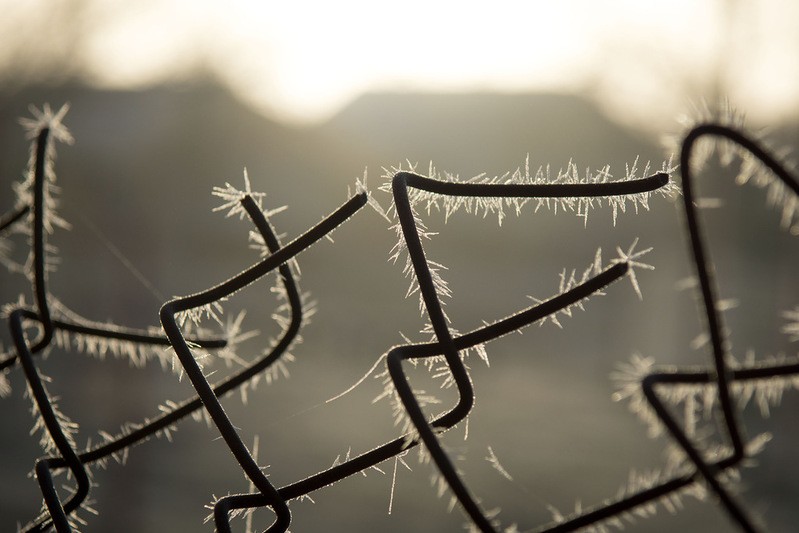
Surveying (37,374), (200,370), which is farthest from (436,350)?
(37,374)

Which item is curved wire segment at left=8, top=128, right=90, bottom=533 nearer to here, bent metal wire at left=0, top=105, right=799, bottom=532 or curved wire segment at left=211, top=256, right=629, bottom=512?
bent metal wire at left=0, top=105, right=799, bottom=532

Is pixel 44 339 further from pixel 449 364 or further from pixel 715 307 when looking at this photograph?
pixel 715 307

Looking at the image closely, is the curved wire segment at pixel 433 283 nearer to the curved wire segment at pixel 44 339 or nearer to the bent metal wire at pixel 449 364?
the bent metal wire at pixel 449 364

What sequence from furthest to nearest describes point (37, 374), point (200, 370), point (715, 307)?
point (37, 374)
point (200, 370)
point (715, 307)

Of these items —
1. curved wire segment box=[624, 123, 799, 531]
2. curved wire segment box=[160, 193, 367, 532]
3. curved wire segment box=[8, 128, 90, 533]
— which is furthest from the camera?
curved wire segment box=[8, 128, 90, 533]

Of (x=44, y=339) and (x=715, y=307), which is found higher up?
(x=44, y=339)

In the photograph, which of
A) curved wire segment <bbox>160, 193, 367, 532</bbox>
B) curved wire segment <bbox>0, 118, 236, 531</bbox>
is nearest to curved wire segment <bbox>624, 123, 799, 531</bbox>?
curved wire segment <bbox>160, 193, 367, 532</bbox>

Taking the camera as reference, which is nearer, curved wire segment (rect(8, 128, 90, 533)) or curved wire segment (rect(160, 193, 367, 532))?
curved wire segment (rect(160, 193, 367, 532))

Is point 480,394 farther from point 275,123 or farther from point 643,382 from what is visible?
point 643,382

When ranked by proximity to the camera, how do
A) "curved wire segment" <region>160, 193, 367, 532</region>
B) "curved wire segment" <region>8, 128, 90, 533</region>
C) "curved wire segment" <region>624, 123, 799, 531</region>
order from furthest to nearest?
"curved wire segment" <region>8, 128, 90, 533</region>
"curved wire segment" <region>160, 193, 367, 532</region>
"curved wire segment" <region>624, 123, 799, 531</region>
